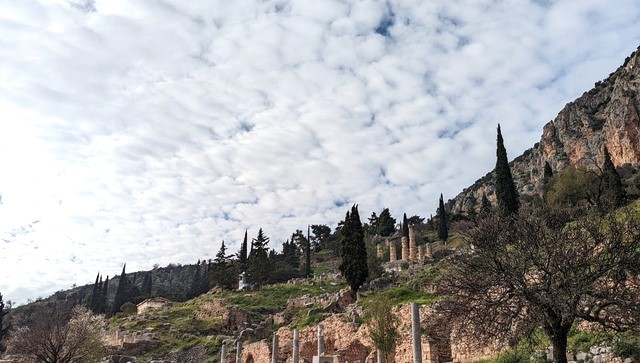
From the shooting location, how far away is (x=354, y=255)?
4816cm

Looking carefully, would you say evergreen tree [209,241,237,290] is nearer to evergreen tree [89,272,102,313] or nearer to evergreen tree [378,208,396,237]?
evergreen tree [89,272,102,313]

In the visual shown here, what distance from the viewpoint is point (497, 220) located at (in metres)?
17.8

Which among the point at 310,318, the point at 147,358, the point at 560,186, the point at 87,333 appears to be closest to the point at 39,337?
the point at 87,333

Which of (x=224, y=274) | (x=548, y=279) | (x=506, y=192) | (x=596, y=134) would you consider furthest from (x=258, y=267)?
(x=596, y=134)

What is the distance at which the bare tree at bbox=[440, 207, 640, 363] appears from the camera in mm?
14023

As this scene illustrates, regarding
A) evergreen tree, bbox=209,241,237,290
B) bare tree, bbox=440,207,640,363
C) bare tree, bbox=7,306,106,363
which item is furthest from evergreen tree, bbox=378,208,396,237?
bare tree, bbox=440,207,640,363

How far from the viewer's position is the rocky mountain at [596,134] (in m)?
84.0

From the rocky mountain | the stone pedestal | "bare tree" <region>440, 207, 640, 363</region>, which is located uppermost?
the rocky mountain

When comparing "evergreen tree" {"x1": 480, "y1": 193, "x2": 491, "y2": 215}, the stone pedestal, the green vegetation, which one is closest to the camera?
"evergreen tree" {"x1": 480, "y1": 193, "x2": 491, "y2": 215}

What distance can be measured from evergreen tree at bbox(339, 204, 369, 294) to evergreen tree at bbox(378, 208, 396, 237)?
61099 mm

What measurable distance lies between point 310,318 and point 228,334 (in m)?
14.0

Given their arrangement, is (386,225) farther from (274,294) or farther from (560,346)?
(560,346)

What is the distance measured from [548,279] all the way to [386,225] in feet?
324

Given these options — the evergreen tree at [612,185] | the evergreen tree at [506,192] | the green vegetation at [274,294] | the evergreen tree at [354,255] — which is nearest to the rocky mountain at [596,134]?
the evergreen tree at [612,185]
